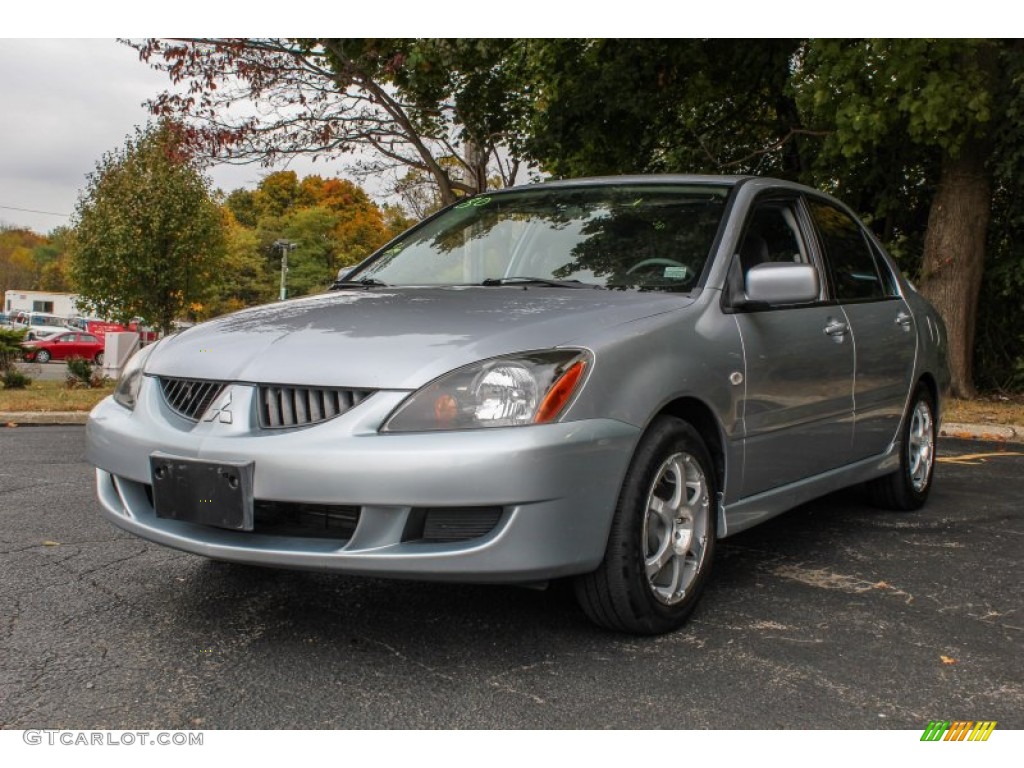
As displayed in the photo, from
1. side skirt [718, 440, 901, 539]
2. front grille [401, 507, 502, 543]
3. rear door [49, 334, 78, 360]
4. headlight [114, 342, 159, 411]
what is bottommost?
rear door [49, 334, 78, 360]

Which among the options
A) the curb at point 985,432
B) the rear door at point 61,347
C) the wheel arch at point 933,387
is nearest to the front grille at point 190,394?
the wheel arch at point 933,387

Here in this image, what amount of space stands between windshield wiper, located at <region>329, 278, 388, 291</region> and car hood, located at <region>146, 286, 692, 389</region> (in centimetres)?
53

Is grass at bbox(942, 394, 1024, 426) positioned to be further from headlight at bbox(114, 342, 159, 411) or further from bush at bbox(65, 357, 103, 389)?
bush at bbox(65, 357, 103, 389)

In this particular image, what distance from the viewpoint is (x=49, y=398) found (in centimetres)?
1179

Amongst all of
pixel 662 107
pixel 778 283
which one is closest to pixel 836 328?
pixel 778 283

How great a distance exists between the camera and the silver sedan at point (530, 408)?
9.61ft

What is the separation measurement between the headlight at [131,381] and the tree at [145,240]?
25259 mm

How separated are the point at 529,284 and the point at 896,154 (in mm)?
10541

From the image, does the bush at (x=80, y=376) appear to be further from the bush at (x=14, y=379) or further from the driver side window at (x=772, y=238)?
the driver side window at (x=772, y=238)

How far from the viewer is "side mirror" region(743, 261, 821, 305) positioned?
12.3ft

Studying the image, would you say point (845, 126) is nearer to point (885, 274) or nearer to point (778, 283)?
point (885, 274)
